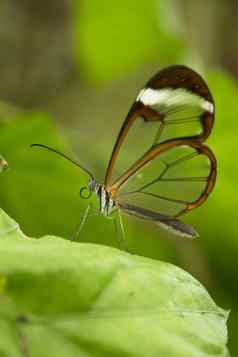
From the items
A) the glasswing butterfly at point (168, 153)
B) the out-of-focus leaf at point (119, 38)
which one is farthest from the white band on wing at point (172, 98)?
the out-of-focus leaf at point (119, 38)

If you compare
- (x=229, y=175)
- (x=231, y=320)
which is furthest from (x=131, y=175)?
(x=231, y=320)

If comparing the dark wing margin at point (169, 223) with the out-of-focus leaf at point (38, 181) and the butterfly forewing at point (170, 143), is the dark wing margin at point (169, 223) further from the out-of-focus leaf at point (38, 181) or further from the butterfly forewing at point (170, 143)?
the out-of-focus leaf at point (38, 181)

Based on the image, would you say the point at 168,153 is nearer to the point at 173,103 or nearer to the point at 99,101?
the point at 173,103

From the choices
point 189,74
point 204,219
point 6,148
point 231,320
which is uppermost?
point 189,74

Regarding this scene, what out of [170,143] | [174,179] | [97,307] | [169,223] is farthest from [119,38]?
[97,307]

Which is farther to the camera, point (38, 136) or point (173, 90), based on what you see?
point (38, 136)

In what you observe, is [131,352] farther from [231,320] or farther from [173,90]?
[231,320]

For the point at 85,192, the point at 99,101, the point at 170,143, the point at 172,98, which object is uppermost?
the point at 172,98
